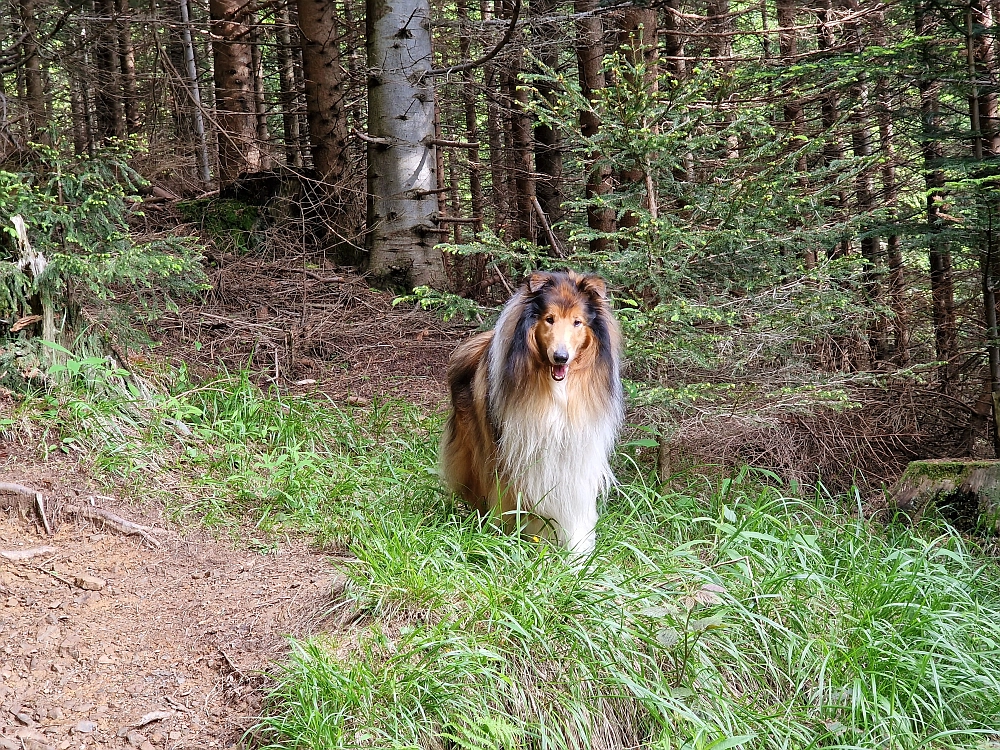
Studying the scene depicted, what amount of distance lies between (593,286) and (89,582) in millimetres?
2625

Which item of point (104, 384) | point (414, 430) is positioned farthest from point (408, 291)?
point (104, 384)

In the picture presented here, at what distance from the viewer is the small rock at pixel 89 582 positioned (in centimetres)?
355

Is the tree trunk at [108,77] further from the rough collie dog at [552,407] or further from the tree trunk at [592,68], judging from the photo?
the tree trunk at [592,68]

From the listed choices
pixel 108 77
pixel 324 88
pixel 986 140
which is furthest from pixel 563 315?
pixel 108 77

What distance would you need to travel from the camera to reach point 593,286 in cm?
379

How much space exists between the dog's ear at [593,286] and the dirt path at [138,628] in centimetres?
171

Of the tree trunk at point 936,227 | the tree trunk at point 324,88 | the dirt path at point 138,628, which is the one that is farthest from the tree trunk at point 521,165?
the dirt path at point 138,628

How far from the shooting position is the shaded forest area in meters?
4.54

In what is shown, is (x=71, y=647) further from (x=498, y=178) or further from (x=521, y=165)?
(x=521, y=165)

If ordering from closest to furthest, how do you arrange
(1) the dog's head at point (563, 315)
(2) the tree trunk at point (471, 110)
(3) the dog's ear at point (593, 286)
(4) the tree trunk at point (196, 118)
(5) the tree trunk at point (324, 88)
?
(1) the dog's head at point (563, 315), (3) the dog's ear at point (593, 286), (2) the tree trunk at point (471, 110), (5) the tree trunk at point (324, 88), (4) the tree trunk at point (196, 118)

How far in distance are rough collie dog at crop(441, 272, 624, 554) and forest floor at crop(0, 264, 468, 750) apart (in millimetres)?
971

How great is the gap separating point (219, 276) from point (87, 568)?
13.9ft

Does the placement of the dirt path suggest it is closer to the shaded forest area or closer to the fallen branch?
the fallen branch

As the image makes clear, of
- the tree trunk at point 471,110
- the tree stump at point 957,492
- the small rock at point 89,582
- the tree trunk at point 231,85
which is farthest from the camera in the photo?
the tree trunk at point 231,85
